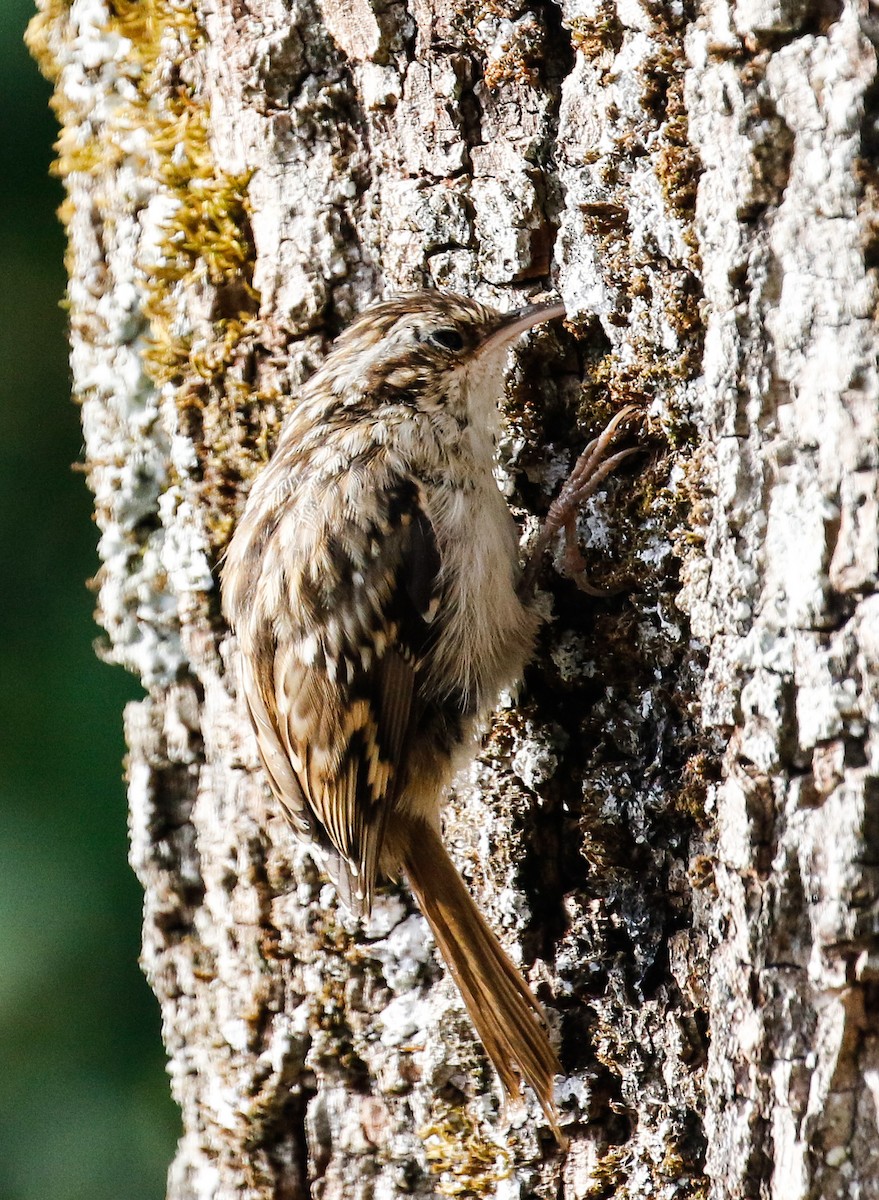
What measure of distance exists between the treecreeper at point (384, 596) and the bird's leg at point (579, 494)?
1 cm

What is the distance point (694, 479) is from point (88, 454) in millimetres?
1202

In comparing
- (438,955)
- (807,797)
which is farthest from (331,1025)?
(807,797)

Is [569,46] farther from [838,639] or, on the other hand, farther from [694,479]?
[838,639]

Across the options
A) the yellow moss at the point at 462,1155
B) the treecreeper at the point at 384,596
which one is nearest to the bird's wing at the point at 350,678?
the treecreeper at the point at 384,596

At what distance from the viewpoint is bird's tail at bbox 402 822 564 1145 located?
5.58ft

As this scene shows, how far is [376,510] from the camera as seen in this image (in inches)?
73.5

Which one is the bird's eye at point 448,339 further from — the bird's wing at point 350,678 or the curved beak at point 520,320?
the bird's wing at point 350,678

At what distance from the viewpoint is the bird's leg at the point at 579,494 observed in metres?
1.68

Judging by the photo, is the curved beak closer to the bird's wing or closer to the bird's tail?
the bird's wing

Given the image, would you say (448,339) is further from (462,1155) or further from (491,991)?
(462,1155)

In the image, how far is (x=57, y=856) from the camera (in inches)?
116

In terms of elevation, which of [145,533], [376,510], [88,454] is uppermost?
[88,454]

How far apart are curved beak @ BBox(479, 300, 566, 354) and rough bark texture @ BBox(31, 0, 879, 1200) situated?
4 centimetres

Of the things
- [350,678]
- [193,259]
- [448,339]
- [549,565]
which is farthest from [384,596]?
[193,259]
